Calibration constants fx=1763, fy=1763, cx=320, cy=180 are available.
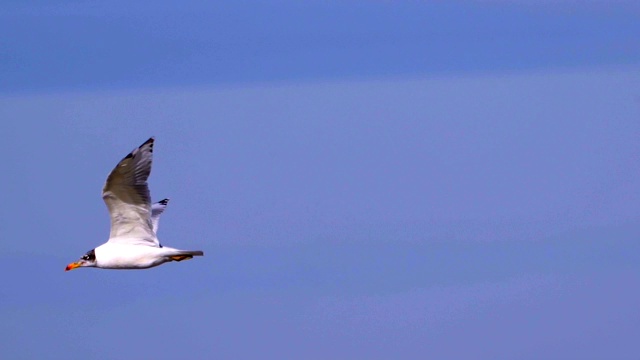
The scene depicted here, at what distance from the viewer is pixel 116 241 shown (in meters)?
24.0

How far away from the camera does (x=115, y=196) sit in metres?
23.5

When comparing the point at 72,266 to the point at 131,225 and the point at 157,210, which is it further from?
the point at 157,210

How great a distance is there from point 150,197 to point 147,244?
68cm

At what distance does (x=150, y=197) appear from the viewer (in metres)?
23.5

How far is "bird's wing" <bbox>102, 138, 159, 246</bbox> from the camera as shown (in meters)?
23.1

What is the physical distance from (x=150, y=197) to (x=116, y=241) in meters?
0.88

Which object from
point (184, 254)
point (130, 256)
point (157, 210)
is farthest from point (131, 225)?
point (157, 210)

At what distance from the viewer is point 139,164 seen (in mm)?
23125

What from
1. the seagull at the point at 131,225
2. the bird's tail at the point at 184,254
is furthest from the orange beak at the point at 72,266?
the bird's tail at the point at 184,254

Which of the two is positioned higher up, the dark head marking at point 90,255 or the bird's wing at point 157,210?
the bird's wing at point 157,210

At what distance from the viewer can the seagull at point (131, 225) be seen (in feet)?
75.9

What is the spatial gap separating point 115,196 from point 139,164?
679 mm

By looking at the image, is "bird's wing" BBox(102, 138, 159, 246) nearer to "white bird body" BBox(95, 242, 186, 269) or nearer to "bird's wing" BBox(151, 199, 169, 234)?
"white bird body" BBox(95, 242, 186, 269)

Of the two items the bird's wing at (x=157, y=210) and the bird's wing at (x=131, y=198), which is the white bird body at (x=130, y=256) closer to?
the bird's wing at (x=131, y=198)
